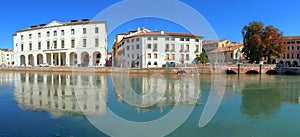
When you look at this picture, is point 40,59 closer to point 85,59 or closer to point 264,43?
point 85,59

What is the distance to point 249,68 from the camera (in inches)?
1797

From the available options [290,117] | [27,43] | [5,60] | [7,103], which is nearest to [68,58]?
[27,43]

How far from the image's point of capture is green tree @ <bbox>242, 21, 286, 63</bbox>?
46228mm

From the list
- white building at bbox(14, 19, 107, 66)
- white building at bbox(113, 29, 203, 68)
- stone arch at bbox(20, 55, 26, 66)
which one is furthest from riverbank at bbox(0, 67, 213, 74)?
stone arch at bbox(20, 55, 26, 66)

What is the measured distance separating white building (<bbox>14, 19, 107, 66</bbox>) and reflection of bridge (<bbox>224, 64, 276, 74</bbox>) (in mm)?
25348

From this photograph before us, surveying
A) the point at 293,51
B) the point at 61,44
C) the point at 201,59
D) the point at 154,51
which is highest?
the point at 61,44

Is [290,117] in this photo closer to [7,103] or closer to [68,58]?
[7,103]

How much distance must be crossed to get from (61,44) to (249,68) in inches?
1531

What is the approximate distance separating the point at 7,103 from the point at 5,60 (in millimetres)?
97982

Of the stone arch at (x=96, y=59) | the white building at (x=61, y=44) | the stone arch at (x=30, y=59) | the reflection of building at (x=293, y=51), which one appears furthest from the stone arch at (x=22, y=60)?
the reflection of building at (x=293, y=51)

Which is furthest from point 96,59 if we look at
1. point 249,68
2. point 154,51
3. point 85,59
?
point 249,68

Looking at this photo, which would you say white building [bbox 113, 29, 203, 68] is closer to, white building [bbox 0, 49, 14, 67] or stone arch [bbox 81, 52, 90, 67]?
stone arch [bbox 81, 52, 90, 67]

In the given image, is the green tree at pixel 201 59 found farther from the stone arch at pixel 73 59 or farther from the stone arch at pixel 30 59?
the stone arch at pixel 30 59

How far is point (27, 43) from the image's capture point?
5094cm
